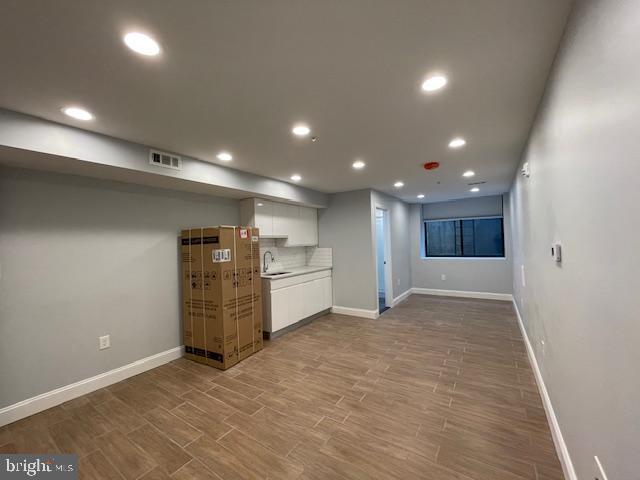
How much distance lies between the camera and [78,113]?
1869 mm

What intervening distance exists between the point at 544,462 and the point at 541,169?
76.7 inches

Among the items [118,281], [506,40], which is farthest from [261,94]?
[118,281]

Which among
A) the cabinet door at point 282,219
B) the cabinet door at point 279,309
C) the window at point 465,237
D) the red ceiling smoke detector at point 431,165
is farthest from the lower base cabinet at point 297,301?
the window at point 465,237

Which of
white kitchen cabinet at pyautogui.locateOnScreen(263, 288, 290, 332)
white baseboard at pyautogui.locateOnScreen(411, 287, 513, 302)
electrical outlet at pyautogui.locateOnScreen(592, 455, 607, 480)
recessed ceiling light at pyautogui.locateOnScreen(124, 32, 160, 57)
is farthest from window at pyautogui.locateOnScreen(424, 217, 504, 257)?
recessed ceiling light at pyautogui.locateOnScreen(124, 32, 160, 57)

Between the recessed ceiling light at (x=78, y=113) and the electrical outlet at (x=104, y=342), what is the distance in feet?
6.92

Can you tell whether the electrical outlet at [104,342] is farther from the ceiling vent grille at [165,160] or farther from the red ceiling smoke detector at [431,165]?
the red ceiling smoke detector at [431,165]

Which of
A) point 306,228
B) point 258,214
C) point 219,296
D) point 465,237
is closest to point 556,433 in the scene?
point 219,296

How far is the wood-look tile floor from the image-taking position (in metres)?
1.66

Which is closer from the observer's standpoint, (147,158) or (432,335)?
(147,158)

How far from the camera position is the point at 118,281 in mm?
2836

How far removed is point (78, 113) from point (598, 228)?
3.05 metres

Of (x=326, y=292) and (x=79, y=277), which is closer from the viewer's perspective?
(x=79, y=277)

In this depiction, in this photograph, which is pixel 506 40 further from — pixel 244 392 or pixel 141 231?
pixel 141 231

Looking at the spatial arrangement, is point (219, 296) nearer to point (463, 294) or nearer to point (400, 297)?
point (400, 297)
